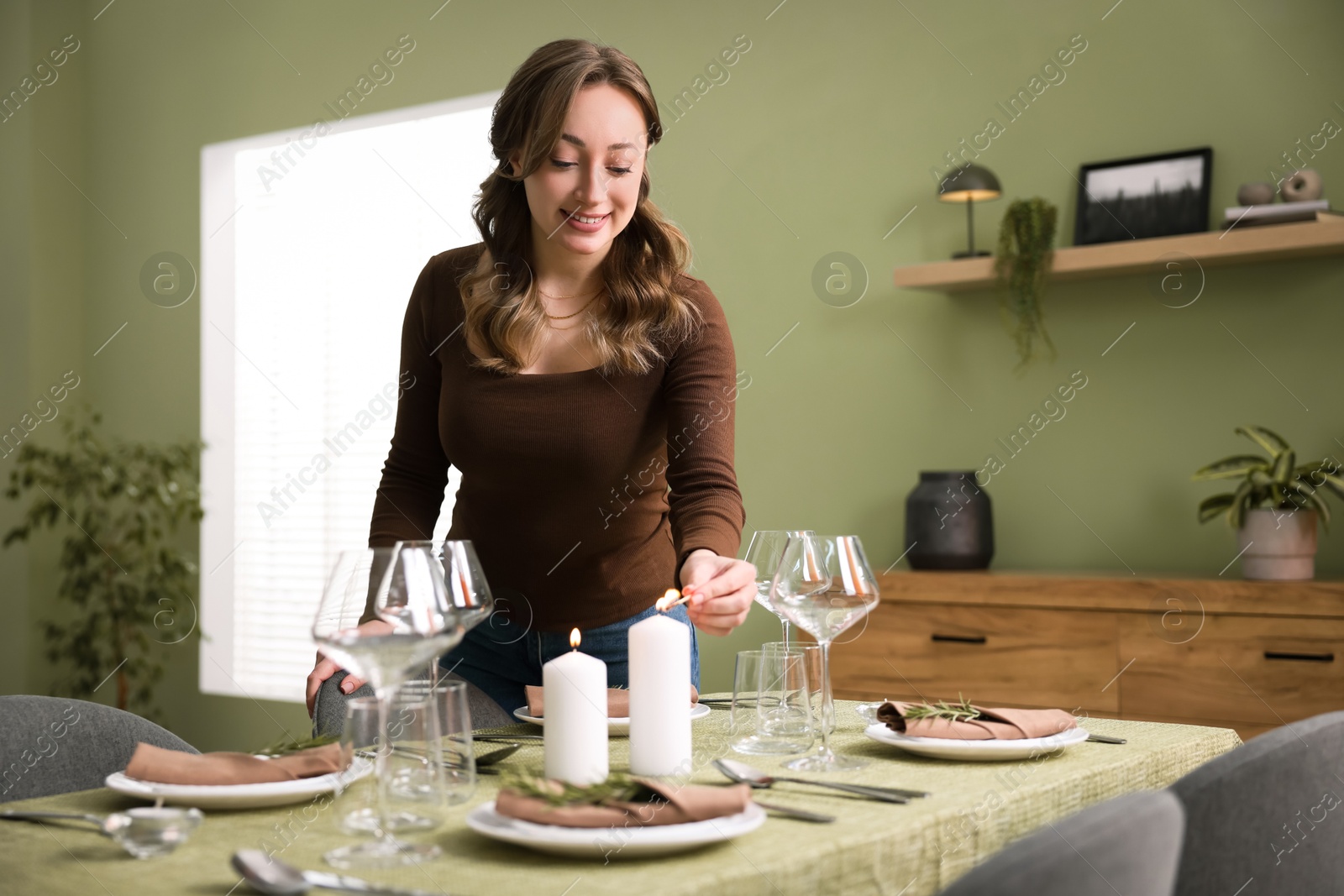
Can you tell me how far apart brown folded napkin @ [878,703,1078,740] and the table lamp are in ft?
6.88

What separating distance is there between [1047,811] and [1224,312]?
7.54 ft

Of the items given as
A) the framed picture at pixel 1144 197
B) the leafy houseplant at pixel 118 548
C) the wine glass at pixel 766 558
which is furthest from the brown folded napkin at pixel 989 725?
the leafy houseplant at pixel 118 548

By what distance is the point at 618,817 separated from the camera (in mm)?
893

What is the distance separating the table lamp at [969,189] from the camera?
125 inches

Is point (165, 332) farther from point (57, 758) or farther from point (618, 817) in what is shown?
point (618, 817)

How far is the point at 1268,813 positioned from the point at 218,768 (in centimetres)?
91

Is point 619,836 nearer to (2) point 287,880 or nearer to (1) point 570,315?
(2) point 287,880

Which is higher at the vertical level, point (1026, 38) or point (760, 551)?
point (1026, 38)

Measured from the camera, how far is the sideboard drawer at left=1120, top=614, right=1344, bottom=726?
100 inches

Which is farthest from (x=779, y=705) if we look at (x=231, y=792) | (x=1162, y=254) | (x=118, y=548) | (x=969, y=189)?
(x=118, y=548)

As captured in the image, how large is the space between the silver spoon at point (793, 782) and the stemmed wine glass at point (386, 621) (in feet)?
0.97

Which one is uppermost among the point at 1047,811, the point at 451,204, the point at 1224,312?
the point at 451,204

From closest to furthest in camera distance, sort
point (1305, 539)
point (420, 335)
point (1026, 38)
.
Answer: point (420, 335)
point (1305, 539)
point (1026, 38)

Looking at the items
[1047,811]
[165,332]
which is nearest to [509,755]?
[1047,811]
